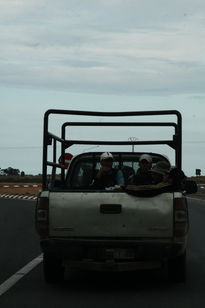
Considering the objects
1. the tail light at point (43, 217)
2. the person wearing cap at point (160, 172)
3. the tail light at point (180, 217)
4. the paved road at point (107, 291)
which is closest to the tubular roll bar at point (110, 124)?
the person wearing cap at point (160, 172)

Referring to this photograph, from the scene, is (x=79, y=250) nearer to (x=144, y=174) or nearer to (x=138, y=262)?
(x=138, y=262)

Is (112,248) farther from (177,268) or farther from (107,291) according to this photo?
(177,268)

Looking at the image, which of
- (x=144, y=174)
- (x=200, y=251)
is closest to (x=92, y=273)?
(x=144, y=174)

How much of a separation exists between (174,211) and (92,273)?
2452mm

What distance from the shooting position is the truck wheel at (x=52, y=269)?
404 inches

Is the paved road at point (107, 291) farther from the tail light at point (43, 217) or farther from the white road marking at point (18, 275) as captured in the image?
the tail light at point (43, 217)

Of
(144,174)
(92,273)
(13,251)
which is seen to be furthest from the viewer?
(13,251)

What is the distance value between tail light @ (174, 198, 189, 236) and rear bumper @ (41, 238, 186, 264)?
0.15m

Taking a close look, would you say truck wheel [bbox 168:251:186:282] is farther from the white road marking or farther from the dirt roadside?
the dirt roadside

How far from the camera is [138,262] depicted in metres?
9.74

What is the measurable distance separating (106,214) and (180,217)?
893 mm

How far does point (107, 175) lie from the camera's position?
1102cm

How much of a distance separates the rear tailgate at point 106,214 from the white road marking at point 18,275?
89 cm

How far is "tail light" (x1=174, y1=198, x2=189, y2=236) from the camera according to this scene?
961 cm
